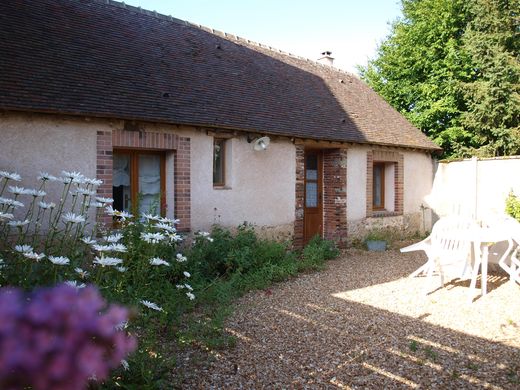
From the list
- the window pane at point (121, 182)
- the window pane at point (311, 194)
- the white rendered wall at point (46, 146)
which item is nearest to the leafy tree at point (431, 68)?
the window pane at point (311, 194)

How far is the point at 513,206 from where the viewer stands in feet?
29.0

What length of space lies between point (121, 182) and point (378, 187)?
738 cm

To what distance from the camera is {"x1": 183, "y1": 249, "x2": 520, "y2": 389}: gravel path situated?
3.62 metres

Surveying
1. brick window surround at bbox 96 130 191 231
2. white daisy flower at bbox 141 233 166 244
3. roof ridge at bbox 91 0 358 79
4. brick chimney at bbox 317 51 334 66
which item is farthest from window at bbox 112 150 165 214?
brick chimney at bbox 317 51 334 66

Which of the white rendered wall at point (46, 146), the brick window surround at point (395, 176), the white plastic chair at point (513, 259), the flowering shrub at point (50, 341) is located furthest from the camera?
the brick window surround at point (395, 176)

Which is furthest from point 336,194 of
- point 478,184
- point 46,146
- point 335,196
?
point 46,146

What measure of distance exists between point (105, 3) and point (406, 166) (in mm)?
8677

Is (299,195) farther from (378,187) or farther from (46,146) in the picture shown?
(46,146)

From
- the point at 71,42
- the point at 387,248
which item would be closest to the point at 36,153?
the point at 71,42

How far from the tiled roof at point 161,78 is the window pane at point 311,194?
1425mm

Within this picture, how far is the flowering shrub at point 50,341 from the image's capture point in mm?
510

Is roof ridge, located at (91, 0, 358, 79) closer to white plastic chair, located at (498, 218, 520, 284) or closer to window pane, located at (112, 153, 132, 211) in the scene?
window pane, located at (112, 153, 132, 211)

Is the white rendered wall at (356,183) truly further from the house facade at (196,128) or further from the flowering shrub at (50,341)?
the flowering shrub at (50,341)

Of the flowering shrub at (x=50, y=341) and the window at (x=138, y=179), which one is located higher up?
the window at (x=138, y=179)
